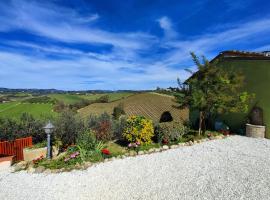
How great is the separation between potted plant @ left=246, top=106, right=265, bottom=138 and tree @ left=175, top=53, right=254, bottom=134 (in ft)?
1.63

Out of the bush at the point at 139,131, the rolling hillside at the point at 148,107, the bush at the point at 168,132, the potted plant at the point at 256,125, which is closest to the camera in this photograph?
the bush at the point at 139,131

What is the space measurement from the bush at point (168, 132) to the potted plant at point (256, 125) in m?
3.93

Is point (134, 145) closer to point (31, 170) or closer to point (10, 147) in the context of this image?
point (31, 170)

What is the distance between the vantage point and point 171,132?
37.9 feet

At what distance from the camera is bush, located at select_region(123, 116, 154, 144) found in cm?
1107

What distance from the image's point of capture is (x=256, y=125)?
12812 millimetres

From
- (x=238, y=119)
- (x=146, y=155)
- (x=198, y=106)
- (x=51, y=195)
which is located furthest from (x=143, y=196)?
(x=238, y=119)

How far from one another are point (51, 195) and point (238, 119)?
11.2 meters

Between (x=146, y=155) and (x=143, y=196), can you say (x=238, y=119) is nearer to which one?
(x=146, y=155)

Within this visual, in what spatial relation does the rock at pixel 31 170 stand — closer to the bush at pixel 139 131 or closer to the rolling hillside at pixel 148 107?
the bush at pixel 139 131

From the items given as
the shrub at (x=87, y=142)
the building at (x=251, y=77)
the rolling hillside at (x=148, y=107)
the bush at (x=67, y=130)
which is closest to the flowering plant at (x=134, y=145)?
the shrub at (x=87, y=142)

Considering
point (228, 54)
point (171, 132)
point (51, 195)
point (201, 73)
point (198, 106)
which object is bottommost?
point (51, 195)

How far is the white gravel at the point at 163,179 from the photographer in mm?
6414

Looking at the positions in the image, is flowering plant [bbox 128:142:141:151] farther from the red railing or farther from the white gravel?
the red railing
